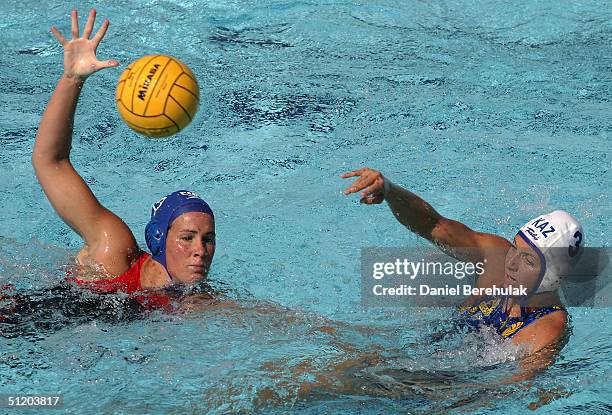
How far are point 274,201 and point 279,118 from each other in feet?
3.44

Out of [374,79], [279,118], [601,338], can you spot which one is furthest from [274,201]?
[601,338]

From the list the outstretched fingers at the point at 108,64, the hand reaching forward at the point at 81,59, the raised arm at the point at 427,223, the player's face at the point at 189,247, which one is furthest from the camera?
the player's face at the point at 189,247

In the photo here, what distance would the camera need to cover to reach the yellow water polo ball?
3721mm

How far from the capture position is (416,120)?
6.51 metres

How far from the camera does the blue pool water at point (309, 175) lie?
12.5 feet

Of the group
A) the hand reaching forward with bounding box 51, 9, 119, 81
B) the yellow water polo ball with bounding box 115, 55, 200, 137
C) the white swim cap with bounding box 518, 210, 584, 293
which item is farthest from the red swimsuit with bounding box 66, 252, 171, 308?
the white swim cap with bounding box 518, 210, 584, 293

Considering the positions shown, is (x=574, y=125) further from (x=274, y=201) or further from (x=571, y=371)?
(x=571, y=371)

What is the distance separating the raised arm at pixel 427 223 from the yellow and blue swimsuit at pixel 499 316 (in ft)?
0.77

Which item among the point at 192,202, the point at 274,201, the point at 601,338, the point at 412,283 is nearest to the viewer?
the point at 192,202

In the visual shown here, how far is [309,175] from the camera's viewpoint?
6004 millimetres

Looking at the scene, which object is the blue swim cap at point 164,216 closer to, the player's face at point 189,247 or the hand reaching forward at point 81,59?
the player's face at point 189,247

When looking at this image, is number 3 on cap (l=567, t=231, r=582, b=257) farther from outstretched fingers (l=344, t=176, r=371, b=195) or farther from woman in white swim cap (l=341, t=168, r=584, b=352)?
outstretched fingers (l=344, t=176, r=371, b=195)

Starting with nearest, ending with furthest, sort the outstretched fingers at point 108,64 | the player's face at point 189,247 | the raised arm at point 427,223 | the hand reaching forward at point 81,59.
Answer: the outstretched fingers at point 108,64, the hand reaching forward at point 81,59, the raised arm at point 427,223, the player's face at point 189,247

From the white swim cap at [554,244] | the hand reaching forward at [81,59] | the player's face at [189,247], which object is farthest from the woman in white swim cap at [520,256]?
the hand reaching forward at [81,59]
